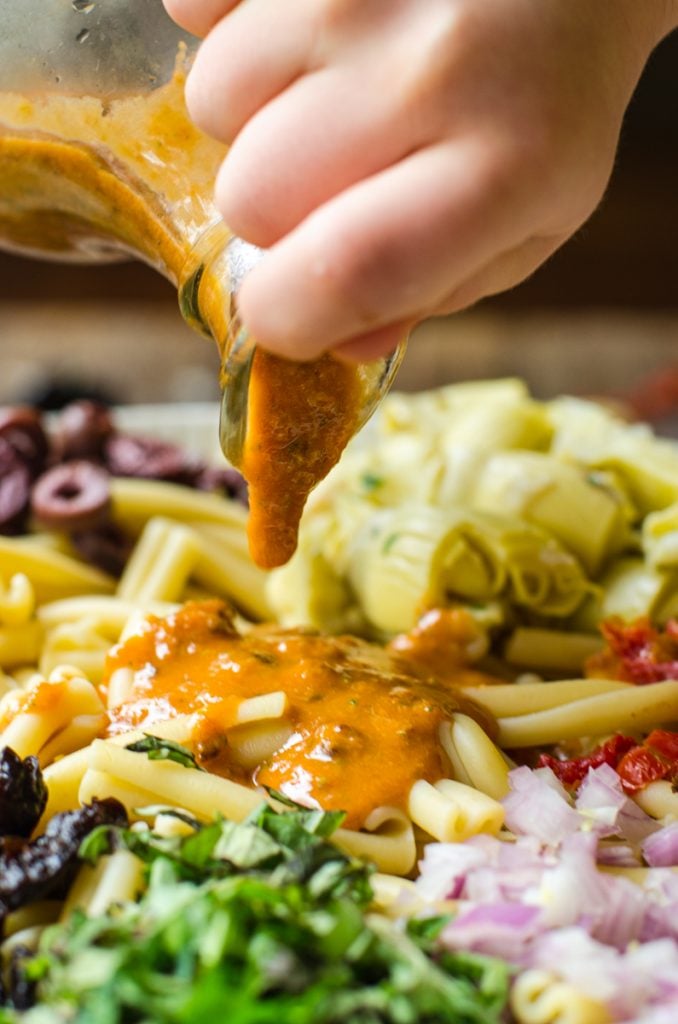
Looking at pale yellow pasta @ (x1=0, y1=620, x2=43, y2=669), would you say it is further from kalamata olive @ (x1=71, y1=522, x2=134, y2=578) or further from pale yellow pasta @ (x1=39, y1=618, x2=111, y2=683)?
kalamata olive @ (x1=71, y1=522, x2=134, y2=578)

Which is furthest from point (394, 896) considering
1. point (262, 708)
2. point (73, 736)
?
point (73, 736)

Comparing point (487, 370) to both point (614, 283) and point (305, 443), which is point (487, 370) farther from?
point (305, 443)

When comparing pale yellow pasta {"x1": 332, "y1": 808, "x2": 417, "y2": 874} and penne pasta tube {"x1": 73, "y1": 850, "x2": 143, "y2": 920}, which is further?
pale yellow pasta {"x1": 332, "y1": 808, "x2": 417, "y2": 874}

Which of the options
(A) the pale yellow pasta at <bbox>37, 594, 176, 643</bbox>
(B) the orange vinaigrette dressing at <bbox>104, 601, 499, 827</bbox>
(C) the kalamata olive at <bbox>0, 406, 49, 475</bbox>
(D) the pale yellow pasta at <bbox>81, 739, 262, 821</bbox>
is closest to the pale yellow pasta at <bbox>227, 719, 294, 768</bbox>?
(B) the orange vinaigrette dressing at <bbox>104, 601, 499, 827</bbox>

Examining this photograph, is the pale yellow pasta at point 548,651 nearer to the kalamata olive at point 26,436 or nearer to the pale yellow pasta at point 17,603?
the pale yellow pasta at point 17,603

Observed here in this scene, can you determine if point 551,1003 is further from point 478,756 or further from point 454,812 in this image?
point 478,756

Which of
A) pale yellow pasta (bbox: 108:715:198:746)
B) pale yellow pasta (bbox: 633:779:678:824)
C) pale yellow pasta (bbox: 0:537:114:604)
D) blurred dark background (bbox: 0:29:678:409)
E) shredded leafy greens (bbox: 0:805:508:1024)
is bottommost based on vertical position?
blurred dark background (bbox: 0:29:678:409)

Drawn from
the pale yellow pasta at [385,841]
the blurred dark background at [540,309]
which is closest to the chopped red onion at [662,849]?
the pale yellow pasta at [385,841]
